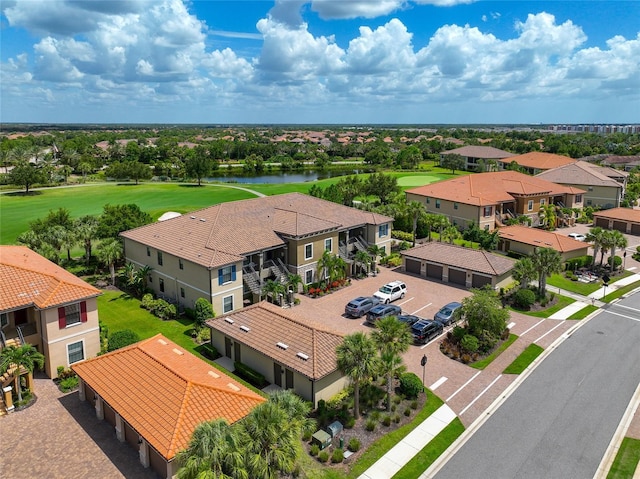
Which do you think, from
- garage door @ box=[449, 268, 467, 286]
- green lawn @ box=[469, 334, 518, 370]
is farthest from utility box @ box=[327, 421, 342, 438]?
garage door @ box=[449, 268, 467, 286]

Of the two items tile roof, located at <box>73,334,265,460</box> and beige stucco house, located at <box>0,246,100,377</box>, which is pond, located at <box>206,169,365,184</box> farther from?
tile roof, located at <box>73,334,265,460</box>

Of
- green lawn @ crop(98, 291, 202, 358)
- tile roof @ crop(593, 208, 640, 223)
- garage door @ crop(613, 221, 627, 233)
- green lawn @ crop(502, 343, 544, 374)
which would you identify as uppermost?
tile roof @ crop(593, 208, 640, 223)

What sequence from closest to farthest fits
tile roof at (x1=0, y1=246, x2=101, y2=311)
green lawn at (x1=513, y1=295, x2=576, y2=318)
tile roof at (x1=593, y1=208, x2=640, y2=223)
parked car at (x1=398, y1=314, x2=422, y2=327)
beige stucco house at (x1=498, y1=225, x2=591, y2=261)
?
1. tile roof at (x1=0, y1=246, x2=101, y2=311)
2. parked car at (x1=398, y1=314, x2=422, y2=327)
3. green lawn at (x1=513, y1=295, x2=576, y2=318)
4. beige stucco house at (x1=498, y1=225, x2=591, y2=261)
5. tile roof at (x1=593, y1=208, x2=640, y2=223)

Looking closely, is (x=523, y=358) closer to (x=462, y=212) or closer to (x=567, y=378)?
(x=567, y=378)

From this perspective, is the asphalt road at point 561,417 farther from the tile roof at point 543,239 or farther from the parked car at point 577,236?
the parked car at point 577,236

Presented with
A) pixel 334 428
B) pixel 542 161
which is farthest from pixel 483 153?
pixel 334 428

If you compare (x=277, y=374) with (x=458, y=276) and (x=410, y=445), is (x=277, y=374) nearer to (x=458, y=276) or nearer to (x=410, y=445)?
(x=410, y=445)

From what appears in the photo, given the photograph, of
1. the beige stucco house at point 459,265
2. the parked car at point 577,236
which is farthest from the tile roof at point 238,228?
the parked car at point 577,236

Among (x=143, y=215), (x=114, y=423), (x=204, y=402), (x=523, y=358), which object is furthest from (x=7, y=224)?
(x=523, y=358)
